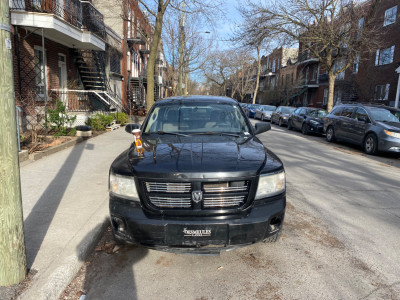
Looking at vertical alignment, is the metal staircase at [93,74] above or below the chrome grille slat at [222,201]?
above

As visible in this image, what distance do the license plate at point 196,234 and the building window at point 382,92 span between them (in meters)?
24.5

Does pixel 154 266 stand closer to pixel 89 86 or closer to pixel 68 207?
pixel 68 207

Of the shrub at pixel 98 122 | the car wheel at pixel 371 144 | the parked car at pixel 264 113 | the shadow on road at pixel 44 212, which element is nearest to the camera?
the shadow on road at pixel 44 212

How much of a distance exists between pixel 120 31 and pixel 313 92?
994 inches

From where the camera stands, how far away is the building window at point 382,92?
22678mm

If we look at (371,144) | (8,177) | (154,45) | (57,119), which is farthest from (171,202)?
(154,45)

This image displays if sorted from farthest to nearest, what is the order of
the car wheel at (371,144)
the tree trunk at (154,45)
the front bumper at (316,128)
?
the front bumper at (316,128), the tree trunk at (154,45), the car wheel at (371,144)

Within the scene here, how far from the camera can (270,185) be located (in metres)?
2.94

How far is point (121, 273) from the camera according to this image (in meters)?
3.05

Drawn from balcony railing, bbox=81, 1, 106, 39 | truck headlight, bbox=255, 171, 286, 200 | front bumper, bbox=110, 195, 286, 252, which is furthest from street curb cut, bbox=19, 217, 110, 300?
balcony railing, bbox=81, 1, 106, 39

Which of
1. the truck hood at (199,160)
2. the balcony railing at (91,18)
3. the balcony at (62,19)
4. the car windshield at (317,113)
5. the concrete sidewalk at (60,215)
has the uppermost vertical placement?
the balcony railing at (91,18)

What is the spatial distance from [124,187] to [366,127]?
10472 mm

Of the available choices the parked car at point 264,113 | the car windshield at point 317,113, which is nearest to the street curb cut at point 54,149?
the car windshield at point 317,113

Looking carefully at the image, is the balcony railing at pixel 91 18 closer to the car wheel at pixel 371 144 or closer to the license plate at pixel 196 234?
the car wheel at pixel 371 144
